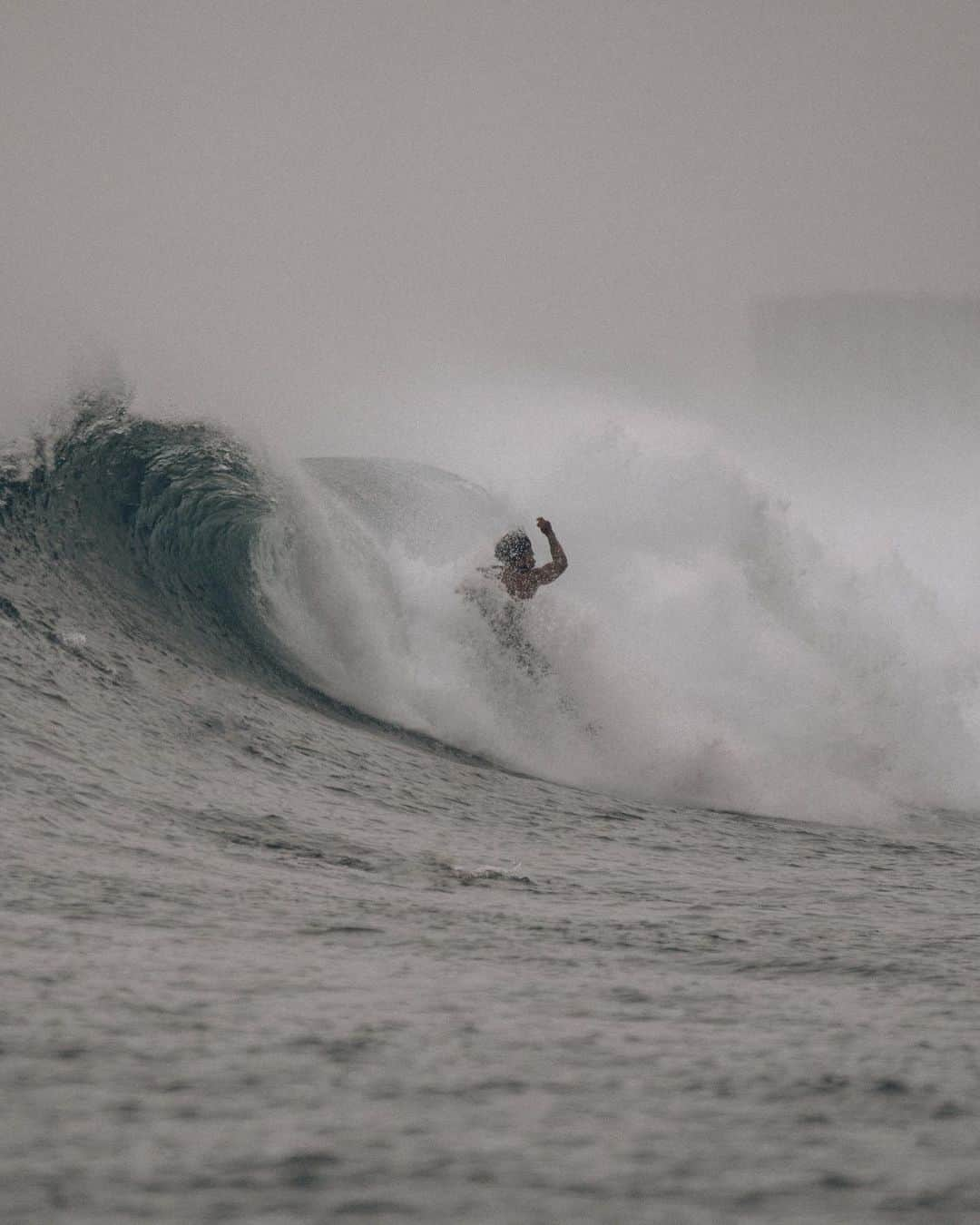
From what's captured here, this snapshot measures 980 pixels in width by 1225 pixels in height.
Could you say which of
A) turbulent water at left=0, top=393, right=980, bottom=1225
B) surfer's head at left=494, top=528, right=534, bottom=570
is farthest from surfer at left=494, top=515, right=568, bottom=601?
turbulent water at left=0, top=393, right=980, bottom=1225

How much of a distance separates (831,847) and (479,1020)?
208 inches

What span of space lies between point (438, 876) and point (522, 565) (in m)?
4.98

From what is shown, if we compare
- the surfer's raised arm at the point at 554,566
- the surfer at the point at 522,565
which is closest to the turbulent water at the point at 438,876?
the surfer at the point at 522,565

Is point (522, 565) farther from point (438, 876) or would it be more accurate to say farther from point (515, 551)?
point (438, 876)

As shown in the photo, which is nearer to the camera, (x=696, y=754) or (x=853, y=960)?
(x=853, y=960)

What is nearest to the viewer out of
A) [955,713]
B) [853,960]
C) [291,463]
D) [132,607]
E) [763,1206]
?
[763,1206]

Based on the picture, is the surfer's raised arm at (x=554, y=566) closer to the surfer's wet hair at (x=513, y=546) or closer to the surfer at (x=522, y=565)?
the surfer at (x=522, y=565)

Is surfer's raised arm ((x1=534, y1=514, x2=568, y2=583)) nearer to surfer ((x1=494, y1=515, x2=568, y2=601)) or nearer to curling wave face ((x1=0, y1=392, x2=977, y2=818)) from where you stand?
surfer ((x1=494, y1=515, x2=568, y2=601))

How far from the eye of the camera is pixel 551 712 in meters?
9.52

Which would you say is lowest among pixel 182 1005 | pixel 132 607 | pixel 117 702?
pixel 182 1005

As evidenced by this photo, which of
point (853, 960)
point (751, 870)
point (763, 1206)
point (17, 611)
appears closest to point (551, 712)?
point (751, 870)

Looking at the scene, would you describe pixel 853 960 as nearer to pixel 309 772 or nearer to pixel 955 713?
pixel 309 772

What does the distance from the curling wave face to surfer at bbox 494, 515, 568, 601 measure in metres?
0.21

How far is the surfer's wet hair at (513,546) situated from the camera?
9.44m
